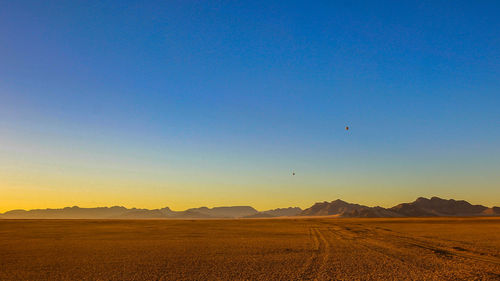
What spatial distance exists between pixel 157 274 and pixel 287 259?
7929 millimetres

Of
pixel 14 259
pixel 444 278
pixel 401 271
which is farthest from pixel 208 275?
pixel 14 259

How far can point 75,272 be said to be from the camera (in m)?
16.5

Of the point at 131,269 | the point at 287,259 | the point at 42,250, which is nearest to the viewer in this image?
the point at 131,269

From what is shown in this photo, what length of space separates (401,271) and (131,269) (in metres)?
13.6

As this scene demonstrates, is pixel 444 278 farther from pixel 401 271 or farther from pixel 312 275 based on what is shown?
pixel 312 275

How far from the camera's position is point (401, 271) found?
1606 centimetres

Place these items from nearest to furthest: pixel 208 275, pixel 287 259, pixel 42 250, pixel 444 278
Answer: pixel 444 278, pixel 208 275, pixel 287 259, pixel 42 250

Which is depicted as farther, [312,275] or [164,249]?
[164,249]

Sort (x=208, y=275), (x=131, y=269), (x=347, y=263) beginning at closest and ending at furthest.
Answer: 1. (x=208, y=275)
2. (x=131, y=269)
3. (x=347, y=263)

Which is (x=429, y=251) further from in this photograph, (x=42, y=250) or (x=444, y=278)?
(x=42, y=250)

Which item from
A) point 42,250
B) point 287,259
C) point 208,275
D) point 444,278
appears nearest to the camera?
point 444,278

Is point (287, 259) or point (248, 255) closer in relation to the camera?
point (287, 259)

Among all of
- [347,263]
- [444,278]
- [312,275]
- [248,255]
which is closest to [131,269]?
[248,255]

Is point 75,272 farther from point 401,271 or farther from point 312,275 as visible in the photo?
point 401,271
